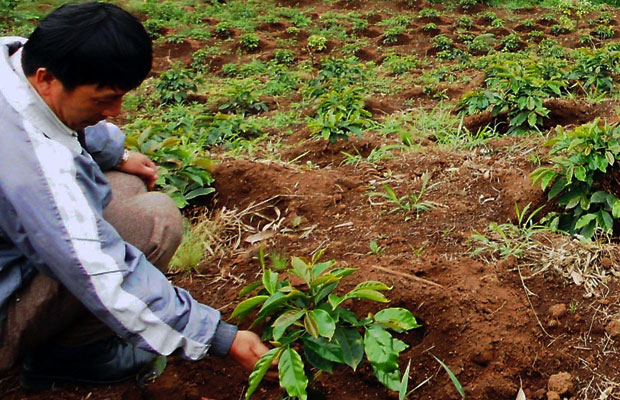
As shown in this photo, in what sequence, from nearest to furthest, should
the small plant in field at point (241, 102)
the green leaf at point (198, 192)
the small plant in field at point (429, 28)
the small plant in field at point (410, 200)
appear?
the small plant in field at point (410, 200) < the green leaf at point (198, 192) < the small plant in field at point (241, 102) < the small plant in field at point (429, 28)

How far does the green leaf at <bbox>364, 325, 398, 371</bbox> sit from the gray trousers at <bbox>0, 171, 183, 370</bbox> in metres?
0.81

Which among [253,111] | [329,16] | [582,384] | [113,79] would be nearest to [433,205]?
[582,384]

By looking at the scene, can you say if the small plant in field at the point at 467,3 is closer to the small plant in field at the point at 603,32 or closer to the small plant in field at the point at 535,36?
the small plant in field at the point at 535,36

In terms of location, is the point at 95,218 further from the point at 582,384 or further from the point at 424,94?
the point at 424,94

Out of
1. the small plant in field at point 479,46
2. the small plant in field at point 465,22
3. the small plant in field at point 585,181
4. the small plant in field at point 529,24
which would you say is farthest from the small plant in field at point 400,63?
the small plant in field at point 585,181

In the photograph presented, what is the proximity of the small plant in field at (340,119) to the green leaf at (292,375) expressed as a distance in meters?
2.35

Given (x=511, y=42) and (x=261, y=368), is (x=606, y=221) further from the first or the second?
(x=511, y=42)

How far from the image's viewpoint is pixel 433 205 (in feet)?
9.27

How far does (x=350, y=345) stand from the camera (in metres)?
1.65

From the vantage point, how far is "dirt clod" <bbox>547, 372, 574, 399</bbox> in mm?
1802

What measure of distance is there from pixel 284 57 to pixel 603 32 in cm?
437

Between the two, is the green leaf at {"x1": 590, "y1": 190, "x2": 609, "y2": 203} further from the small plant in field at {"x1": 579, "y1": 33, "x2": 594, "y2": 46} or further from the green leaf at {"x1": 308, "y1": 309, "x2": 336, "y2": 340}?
the small plant in field at {"x1": 579, "y1": 33, "x2": 594, "y2": 46}

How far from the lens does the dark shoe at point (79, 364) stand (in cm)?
198

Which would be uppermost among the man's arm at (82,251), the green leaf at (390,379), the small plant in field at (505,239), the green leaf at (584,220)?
the man's arm at (82,251)
